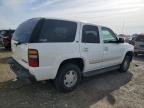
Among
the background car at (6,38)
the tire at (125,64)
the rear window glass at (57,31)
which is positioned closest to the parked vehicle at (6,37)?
the background car at (6,38)

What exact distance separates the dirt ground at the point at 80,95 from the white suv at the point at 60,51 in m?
0.42

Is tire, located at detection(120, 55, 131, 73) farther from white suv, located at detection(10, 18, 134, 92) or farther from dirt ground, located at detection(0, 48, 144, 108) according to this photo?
white suv, located at detection(10, 18, 134, 92)

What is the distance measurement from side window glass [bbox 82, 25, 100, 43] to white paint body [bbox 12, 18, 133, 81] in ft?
0.43

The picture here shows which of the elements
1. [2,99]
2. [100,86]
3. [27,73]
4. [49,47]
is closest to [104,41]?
[100,86]

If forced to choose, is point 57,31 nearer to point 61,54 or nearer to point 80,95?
point 61,54

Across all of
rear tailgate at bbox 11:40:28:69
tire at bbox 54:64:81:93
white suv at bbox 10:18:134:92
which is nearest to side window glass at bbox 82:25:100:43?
white suv at bbox 10:18:134:92

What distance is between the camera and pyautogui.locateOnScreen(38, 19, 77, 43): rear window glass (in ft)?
13.4

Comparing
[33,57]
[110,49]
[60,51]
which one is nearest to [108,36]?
[110,49]

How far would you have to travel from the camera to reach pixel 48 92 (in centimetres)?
482

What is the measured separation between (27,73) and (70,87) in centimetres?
136

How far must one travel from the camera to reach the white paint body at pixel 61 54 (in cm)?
395

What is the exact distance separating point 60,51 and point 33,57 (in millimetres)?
722

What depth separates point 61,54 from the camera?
4.28 m

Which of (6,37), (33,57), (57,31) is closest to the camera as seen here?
(33,57)
